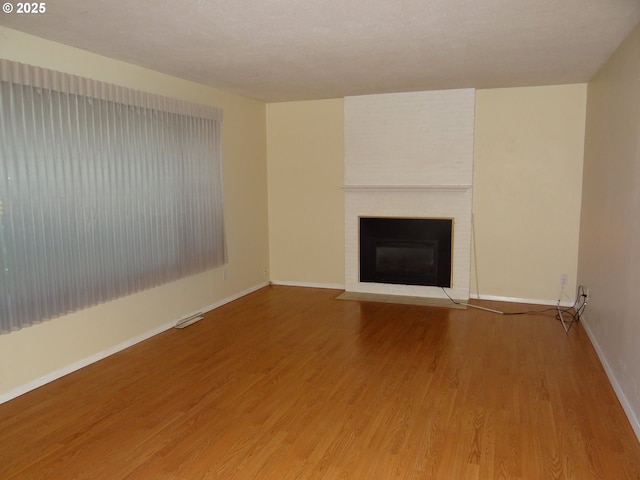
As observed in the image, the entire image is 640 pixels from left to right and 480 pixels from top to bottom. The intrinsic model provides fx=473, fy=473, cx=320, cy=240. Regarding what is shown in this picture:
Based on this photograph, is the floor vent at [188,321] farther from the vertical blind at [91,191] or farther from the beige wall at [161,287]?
the vertical blind at [91,191]

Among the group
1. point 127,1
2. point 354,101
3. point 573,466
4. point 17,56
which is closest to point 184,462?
point 573,466

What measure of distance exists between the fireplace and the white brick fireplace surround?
7cm

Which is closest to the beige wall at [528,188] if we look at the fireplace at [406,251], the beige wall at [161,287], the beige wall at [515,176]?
the beige wall at [515,176]

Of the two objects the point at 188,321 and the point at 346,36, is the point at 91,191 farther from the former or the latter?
the point at 346,36

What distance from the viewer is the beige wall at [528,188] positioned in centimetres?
505

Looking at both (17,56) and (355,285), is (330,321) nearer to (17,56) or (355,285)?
(355,285)

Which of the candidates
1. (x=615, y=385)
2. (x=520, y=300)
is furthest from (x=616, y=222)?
(x=520, y=300)

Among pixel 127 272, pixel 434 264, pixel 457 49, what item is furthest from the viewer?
pixel 434 264

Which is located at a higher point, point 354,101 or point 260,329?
point 354,101

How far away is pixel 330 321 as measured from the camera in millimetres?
4777

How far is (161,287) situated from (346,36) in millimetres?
2773

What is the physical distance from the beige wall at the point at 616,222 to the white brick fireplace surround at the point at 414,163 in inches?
51.4

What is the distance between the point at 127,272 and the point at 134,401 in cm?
122

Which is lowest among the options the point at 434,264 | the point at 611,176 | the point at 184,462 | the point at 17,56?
the point at 184,462
